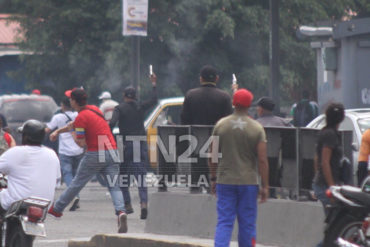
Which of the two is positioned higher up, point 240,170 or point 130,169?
point 240,170

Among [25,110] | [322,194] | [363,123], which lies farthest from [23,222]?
[25,110]

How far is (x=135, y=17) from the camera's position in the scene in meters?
19.0

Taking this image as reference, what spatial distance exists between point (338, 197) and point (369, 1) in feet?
80.3

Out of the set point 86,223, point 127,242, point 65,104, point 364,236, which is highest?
point 65,104

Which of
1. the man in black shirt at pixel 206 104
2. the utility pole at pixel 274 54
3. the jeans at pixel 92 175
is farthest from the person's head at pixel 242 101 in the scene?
the utility pole at pixel 274 54

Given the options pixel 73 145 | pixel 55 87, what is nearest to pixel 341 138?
pixel 73 145

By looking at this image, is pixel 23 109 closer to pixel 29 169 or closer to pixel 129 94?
pixel 129 94

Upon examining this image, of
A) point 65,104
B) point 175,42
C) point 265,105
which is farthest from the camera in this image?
point 175,42

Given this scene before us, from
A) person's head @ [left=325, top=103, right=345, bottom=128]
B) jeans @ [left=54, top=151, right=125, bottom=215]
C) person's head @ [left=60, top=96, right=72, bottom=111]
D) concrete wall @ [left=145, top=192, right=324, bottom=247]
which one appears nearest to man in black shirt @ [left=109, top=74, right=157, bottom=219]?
jeans @ [left=54, top=151, right=125, bottom=215]

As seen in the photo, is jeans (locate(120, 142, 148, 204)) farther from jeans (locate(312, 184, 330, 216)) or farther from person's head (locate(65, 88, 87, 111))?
jeans (locate(312, 184, 330, 216))

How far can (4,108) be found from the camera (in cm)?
2352

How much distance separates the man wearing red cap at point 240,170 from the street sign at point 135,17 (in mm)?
10417

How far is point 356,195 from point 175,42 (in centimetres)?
1975

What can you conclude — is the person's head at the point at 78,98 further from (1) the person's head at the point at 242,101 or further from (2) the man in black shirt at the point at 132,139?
(1) the person's head at the point at 242,101
